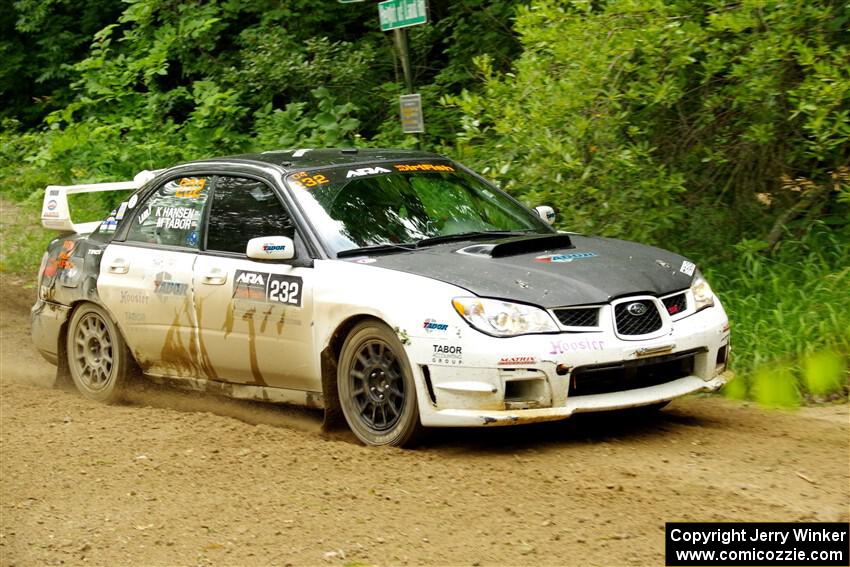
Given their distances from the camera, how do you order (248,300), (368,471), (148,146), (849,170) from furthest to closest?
(148,146) < (849,170) < (248,300) < (368,471)

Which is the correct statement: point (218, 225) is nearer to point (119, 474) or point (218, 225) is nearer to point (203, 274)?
point (203, 274)

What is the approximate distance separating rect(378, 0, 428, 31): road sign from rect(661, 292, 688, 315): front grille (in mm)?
4014

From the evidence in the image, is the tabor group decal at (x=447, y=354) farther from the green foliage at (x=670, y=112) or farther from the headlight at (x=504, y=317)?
the green foliage at (x=670, y=112)

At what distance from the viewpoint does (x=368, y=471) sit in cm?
591

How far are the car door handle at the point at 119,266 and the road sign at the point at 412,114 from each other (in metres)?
2.81

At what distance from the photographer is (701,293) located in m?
6.75

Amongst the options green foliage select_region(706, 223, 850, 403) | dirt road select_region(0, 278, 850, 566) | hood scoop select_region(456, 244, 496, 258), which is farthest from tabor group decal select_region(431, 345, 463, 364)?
green foliage select_region(706, 223, 850, 403)

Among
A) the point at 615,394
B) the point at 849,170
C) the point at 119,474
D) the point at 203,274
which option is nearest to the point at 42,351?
the point at 203,274

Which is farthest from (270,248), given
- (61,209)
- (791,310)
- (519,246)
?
(791,310)

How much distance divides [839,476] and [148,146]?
1071 cm

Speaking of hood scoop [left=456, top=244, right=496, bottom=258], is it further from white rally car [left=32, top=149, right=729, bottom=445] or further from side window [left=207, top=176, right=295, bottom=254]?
side window [left=207, top=176, right=295, bottom=254]

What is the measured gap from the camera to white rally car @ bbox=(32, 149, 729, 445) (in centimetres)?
604

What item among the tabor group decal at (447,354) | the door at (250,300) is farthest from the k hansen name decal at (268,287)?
the tabor group decal at (447,354)

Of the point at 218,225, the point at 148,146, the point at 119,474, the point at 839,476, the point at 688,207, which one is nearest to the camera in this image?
the point at 839,476
